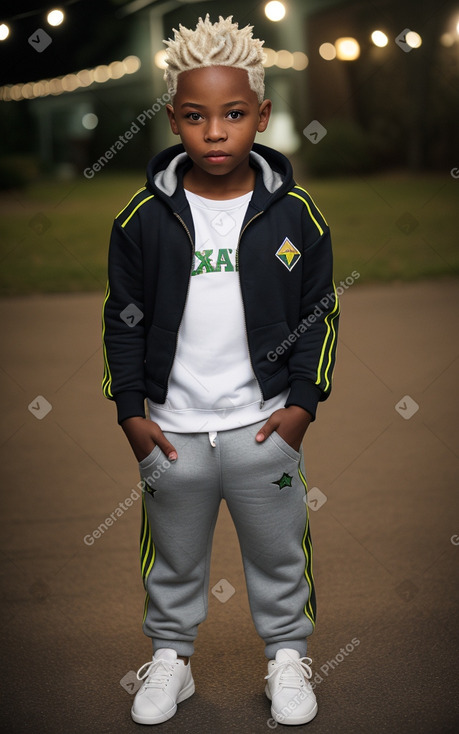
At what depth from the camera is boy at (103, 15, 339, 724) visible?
7.04 feet

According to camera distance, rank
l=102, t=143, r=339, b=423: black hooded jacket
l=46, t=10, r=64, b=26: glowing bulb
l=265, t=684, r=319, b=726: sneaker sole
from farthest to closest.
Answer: l=46, t=10, r=64, b=26: glowing bulb
l=265, t=684, r=319, b=726: sneaker sole
l=102, t=143, r=339, b=423: black hooded jacket

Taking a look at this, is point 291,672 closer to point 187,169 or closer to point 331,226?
point 187,169

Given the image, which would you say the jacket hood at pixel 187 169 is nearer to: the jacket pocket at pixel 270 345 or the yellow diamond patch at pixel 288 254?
the yellow diamond patch at pixel 288 254

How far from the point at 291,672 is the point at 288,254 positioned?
1.00m

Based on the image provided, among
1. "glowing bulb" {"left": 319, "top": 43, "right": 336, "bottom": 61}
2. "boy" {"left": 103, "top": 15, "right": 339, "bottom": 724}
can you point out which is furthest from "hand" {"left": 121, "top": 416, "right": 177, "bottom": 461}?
"glowing bulb" {"left": 319, "top": 43, "right": 336, "bottom": 61}

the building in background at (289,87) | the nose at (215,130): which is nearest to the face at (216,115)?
the nose at (215,130)

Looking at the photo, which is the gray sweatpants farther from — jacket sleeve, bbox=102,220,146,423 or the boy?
jacket sleeve, bbox=102,220,146,423

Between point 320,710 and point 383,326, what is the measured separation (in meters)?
5.06

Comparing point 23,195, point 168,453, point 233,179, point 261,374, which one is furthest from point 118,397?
point 23,195

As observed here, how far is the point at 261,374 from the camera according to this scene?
2178 millimetres

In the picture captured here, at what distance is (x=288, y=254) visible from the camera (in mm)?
2178

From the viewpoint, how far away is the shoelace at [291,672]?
2.29 meters

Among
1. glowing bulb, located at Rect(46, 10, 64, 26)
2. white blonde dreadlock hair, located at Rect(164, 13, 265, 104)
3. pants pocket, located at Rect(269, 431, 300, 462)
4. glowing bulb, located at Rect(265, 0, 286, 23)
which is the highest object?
glowing bulb, located at Rect(265, 0, 286, 23)

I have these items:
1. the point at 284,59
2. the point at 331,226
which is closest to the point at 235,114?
the point at 331,226
